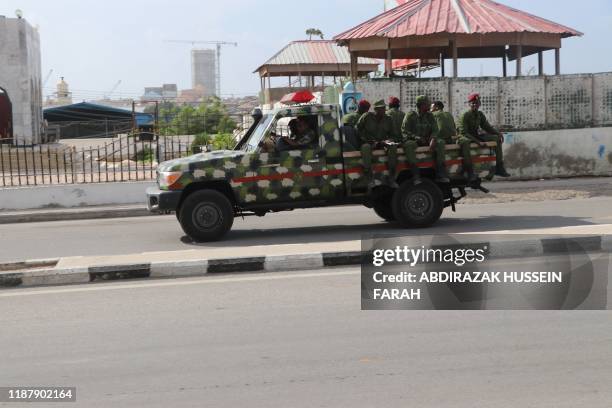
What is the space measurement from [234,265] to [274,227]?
13.3ft

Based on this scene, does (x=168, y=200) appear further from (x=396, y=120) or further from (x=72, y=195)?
(x=72, y=195)

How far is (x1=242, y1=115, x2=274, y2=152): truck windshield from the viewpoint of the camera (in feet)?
38.0

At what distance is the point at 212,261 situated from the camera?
9094 mm

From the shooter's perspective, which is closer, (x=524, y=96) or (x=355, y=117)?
(x=355, y=117)

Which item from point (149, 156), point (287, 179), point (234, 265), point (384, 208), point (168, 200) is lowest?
point (234, 265)

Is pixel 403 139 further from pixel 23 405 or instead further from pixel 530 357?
pixel 23 405

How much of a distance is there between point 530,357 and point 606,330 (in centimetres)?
95

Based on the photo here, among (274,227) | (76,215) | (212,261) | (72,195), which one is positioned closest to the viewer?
(212,261)

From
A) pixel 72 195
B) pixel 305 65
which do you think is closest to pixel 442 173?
pixel 72 195

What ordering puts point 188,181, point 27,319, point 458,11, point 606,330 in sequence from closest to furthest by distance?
point 606,330 → point 27,319 → point 188,181 → point 458,11

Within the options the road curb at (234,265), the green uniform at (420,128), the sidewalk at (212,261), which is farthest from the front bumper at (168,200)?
the green uniform at (420,128)

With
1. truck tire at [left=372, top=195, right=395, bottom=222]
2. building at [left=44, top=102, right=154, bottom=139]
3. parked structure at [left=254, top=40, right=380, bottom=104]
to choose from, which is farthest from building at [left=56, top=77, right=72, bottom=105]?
A: truck tire at [left=372, top=195, right=395, bottom=222]

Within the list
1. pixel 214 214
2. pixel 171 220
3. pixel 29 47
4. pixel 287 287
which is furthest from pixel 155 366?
pixel 29 47

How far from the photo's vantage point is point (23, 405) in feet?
16.1
